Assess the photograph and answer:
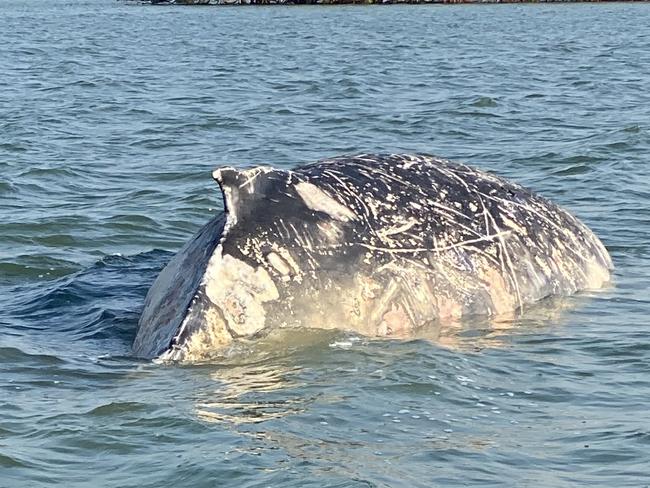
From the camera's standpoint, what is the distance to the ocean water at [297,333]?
19.7ft

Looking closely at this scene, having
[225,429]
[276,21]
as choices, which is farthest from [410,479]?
[276,21]

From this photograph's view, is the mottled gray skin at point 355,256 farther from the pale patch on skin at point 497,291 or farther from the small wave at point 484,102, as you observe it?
the small wave at point 484,102

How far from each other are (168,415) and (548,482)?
6.08 feet

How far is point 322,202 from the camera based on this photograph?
7.45m

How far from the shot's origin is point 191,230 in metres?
11.8

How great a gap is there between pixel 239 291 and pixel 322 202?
0.79m

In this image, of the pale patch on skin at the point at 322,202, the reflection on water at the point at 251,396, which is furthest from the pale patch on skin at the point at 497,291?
the reflection on water at the point at 251,396

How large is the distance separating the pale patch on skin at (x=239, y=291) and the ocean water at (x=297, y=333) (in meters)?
0.17

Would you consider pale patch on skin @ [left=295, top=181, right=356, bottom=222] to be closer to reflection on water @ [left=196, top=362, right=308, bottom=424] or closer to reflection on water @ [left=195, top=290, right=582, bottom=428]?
reflection on water @ [left=195, top=290, right=582, bottom=428]

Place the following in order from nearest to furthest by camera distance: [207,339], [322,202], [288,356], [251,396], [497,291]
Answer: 1. [251,396]
2. [207,339]
3. [288,356]
4. [322,202]
5. [497,291]

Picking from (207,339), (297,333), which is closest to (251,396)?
(207,339)

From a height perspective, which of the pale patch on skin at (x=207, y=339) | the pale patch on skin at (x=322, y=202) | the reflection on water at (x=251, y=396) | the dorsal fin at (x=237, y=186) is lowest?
the reflection on water at (x=251, y=396)

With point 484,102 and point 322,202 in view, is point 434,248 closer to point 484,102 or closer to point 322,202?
point 322,202

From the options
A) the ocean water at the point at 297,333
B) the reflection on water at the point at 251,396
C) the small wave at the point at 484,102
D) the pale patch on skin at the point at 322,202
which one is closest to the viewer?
the ocean water at the point at 297,333
